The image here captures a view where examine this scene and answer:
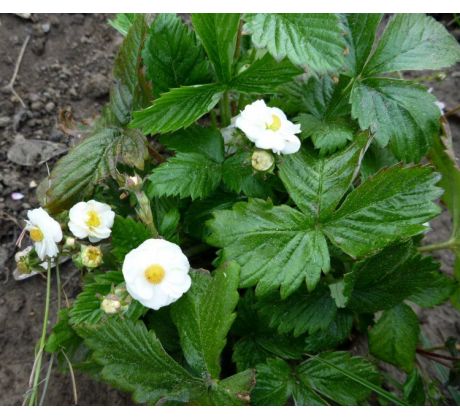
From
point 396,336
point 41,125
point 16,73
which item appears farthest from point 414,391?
point 16,73

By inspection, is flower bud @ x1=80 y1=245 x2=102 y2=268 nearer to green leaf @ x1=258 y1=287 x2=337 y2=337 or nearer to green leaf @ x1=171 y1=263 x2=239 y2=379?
green leaf @ x1=171 y1=263 x2=239 y2=379

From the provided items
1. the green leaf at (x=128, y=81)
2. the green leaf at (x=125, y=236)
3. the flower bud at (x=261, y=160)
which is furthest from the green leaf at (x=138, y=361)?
the green leaf at (x=128, y=81)

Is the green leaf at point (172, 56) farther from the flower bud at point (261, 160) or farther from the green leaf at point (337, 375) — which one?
the green leaf at point (337, 375)

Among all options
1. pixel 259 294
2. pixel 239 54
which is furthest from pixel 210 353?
pixel 239 54

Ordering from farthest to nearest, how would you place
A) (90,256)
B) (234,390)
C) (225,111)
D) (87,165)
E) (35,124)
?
(35,124) < (225,111) < (87,165) < (90,256) < (234,390)

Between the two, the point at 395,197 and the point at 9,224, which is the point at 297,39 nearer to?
the point at 395,197

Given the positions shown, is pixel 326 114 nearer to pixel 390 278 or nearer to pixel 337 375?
pixel 390 278
